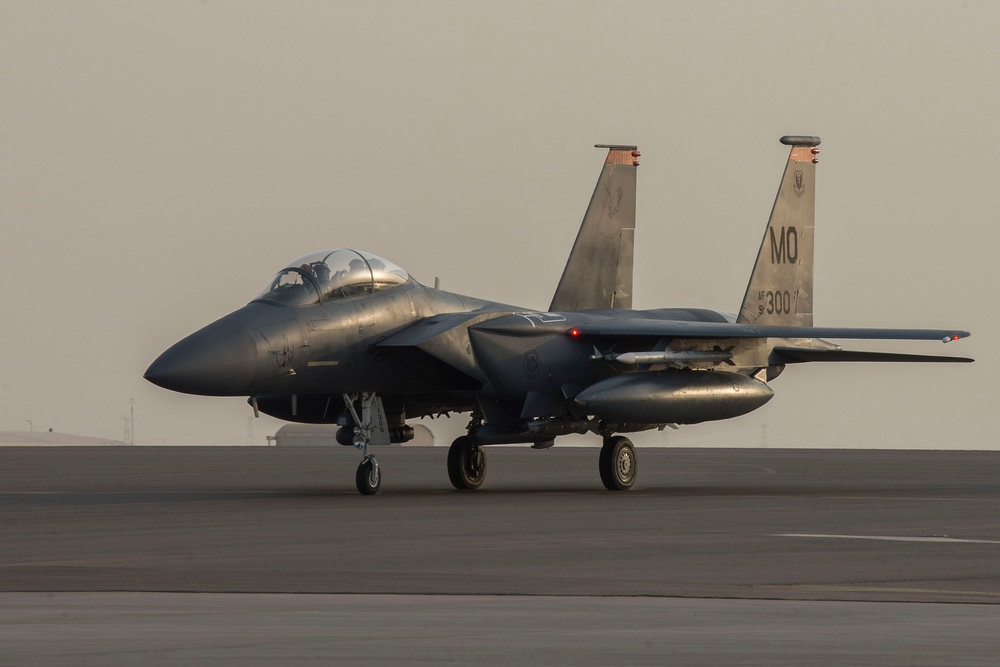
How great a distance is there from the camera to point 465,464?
79.1 ft

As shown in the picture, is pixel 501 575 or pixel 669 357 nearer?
pixel 501 575

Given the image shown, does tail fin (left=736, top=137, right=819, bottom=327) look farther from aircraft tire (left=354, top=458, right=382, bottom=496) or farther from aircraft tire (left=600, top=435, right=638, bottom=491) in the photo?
aircraft tire (left=354, top=458, right=382, bottom=496)

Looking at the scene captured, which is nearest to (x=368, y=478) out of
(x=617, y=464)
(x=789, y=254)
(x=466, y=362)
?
(x=466, y=362)

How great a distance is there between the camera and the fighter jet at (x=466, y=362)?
68.8ft

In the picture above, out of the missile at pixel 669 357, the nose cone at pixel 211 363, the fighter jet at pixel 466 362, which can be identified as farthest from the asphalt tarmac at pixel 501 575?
the missile at pixel 669 357

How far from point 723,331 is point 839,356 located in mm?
3670

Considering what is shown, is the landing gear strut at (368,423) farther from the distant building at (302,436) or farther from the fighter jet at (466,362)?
the distant building at (302,436)

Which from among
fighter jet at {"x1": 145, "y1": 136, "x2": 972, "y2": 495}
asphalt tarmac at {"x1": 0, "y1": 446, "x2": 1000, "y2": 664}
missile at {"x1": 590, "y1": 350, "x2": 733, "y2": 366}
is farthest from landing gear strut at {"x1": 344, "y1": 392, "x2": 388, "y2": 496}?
missile at {"x1": 590, "y1": 350, "x2": 733, "y2": 366}

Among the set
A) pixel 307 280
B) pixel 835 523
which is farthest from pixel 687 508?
pixel 307 280

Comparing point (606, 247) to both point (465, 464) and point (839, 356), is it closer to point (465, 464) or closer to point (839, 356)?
point (839, 356)

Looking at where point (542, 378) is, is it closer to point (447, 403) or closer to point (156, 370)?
point (447, 403)

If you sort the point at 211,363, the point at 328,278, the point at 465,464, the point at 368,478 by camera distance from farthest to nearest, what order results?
the point at 465,464 < the point at 368,478 < the point at 328,278 < the point at 211,363

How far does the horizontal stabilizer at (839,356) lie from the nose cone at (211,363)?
9.16 meters

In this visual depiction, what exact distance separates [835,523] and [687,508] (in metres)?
2.80
